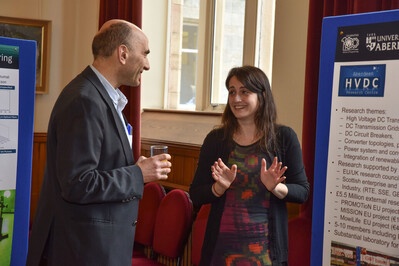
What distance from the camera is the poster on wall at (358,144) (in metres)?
2.05

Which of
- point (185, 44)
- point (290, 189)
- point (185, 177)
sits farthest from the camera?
point (185, 44)

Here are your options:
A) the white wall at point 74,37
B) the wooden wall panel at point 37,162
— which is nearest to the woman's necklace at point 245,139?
the white wall at point 74,37

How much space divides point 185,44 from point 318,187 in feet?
10.7

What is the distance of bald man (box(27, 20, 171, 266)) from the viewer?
1.98 metres

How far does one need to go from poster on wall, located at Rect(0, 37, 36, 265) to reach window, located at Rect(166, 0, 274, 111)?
6.38 feet

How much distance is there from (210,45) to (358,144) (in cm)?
279

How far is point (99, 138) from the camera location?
202cm

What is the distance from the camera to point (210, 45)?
4777mm

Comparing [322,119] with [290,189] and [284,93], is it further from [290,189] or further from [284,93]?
[284,93]

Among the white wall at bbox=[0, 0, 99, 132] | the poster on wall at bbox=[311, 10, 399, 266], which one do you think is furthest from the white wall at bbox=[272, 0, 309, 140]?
the white wall at bbox=[0, 0, 99, 132]

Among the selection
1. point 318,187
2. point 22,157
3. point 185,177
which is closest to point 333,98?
point 318,187

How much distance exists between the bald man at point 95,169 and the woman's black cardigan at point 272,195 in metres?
0.43

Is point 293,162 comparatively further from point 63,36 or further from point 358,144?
point 63,36

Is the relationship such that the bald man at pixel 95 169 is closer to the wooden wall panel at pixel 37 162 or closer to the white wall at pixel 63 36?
the wooden wall panel at pixel 37 162
